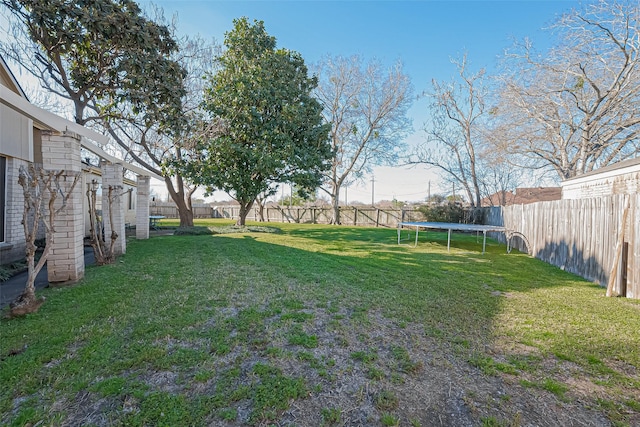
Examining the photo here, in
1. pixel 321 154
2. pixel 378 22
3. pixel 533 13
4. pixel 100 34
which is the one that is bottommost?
pixel 321 154

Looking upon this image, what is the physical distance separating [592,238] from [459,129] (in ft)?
54.0

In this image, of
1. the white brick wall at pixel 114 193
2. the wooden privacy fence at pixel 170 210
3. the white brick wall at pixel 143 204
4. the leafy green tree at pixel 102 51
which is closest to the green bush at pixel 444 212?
the leafy green tree at pixel 102 51

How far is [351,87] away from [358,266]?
65.7 feet

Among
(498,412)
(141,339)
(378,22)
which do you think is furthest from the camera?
(378,22)

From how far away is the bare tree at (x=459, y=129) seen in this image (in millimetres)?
19500

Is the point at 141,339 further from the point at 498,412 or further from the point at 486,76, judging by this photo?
the point at 486,76

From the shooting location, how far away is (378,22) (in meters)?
11.6

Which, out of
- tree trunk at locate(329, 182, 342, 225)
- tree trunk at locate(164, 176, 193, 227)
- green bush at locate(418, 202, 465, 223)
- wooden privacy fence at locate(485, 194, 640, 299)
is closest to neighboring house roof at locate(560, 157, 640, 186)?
wooden privacy fence at locate(485, 194, 640, 299)

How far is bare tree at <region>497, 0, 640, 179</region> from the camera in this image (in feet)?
39.9

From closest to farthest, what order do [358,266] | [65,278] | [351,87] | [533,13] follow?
[65,278], [358,266], [533,13], [351,87]

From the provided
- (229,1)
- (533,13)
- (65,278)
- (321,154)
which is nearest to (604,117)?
(533,13)

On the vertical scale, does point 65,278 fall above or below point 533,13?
below

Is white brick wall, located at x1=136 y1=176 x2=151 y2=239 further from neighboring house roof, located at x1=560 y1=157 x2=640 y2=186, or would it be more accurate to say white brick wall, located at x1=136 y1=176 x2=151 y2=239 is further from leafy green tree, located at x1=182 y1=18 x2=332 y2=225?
neighboring house roof, located at x1=560 y1=157 x2=640 y2=186

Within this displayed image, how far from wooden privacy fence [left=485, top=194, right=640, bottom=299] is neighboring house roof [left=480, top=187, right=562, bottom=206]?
16.8 m
